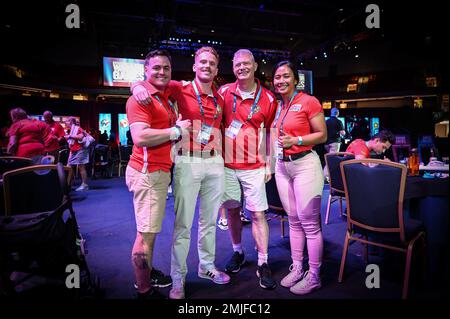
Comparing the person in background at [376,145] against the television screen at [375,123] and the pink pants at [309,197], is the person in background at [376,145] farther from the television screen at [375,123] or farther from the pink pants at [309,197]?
the television screen at [375,123]

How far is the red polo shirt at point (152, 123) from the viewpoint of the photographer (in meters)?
1.77

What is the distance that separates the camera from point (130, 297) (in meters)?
2.06

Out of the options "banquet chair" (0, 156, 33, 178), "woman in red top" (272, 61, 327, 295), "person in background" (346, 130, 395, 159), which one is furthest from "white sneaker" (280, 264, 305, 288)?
"banquet chair" (0, 156, 33, 178)

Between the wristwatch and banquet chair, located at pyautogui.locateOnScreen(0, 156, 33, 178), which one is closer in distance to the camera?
the wristwatch

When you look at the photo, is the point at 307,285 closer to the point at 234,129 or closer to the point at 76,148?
the point at 234,129

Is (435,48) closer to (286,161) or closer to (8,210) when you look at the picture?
(286,161)

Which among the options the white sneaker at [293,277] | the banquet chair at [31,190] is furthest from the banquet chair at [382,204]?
the banquet chair at [31,190]

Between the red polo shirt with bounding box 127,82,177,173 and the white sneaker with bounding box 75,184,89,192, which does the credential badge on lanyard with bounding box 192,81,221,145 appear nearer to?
the red polo shirt with bounding box 127,82,177,173

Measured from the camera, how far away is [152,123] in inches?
72.9

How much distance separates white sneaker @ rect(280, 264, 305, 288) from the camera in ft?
7.21

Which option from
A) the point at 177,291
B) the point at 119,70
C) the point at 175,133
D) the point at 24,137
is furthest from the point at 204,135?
the point at 119,70

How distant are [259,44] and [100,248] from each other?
1301 centimetres

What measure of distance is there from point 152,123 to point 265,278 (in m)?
1.43

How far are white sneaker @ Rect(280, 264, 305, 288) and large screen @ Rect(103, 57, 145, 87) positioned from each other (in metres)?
10.6
